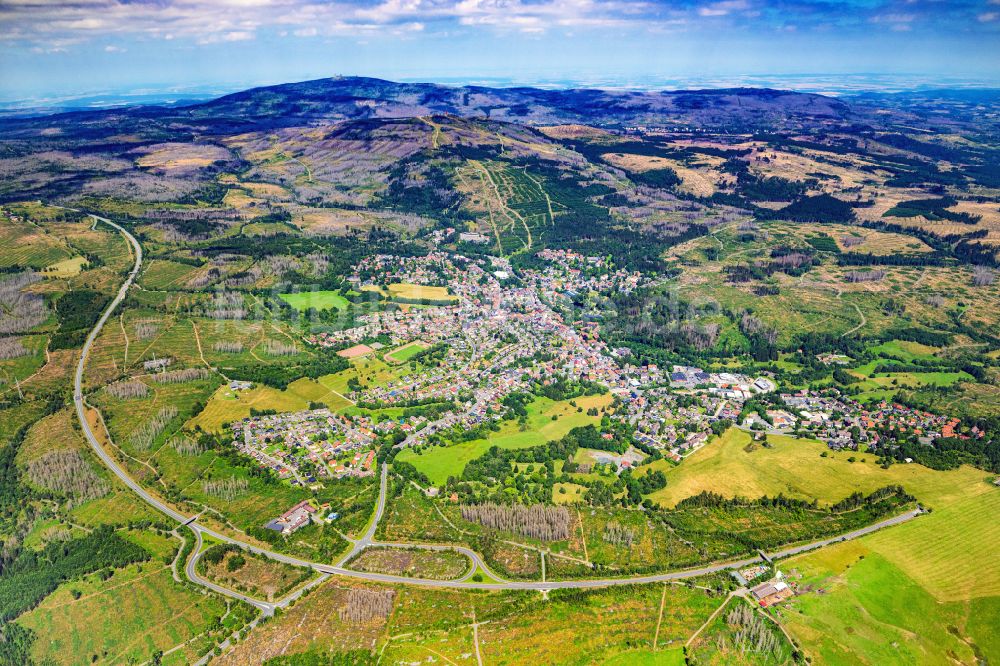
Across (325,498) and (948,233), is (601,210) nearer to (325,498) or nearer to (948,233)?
(948,233)

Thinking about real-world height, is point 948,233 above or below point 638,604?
above

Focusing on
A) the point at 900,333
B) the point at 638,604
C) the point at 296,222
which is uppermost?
the point at 296,222

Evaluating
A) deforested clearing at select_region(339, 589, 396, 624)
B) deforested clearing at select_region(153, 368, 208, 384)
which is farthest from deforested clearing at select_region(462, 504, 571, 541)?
deforested clearing at select_region(153, 368, 208, 384)

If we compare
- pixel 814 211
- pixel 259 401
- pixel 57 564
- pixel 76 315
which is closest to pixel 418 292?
pixel 259 401

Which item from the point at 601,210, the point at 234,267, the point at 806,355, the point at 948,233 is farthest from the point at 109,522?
the point at 948,233

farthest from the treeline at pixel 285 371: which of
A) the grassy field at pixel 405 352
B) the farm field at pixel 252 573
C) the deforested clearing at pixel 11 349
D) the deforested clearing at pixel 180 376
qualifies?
the farm field at pixel 252 573

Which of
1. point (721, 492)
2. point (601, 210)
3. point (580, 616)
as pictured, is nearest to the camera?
point (580, 616)

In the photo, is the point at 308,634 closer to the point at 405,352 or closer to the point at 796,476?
the point at 405,352

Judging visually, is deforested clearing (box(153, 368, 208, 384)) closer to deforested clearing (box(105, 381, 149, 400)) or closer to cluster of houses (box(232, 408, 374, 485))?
deforested clearing (box(105, 381, 149, 400))

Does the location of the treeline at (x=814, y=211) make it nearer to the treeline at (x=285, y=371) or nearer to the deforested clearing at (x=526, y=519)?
the treeline at (x=285, y=371)
